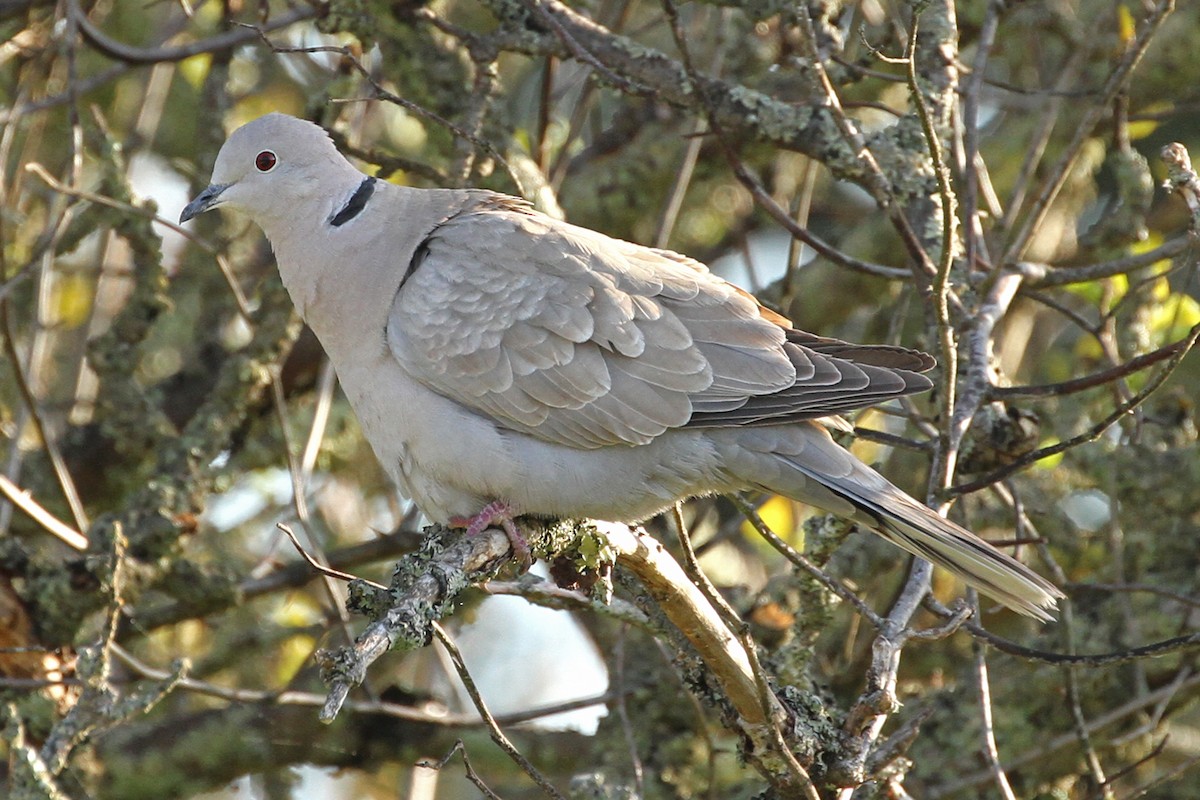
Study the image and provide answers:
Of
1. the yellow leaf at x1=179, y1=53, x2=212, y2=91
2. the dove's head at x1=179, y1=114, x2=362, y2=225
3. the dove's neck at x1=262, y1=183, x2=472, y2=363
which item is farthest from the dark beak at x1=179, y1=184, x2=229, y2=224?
the yellow leaf at x1=179, y1=53, x2=212, y2=91

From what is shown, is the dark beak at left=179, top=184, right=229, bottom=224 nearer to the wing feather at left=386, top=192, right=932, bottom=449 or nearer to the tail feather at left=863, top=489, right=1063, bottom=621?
the wing feather at left=386, top=192, right=932, bottom=449

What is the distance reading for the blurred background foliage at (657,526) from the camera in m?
3.82

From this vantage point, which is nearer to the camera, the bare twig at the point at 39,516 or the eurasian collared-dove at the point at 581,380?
the eurasian collared-dove at the point at 581,380

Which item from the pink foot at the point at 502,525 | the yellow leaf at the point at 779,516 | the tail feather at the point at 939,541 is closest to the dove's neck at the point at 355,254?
the pink foot at the point at 502,525

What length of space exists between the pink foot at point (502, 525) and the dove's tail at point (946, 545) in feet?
2.43

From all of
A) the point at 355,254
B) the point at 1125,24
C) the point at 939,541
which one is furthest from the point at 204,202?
the point at 1125,24

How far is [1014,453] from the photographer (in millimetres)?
3461

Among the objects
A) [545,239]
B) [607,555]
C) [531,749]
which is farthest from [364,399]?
[531,749]

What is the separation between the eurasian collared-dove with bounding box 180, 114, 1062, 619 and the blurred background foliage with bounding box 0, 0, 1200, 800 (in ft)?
0.79

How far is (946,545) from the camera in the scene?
2.93 metres

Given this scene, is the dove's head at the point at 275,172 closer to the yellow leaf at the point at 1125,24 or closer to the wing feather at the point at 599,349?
the wing feather at the point at 599,349

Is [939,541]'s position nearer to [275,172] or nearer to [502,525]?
[502,525]

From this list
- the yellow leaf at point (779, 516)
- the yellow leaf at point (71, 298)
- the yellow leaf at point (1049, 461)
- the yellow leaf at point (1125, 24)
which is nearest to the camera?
the yellow leaf at point (1049, 461)

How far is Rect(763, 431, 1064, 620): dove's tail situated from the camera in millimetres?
2902
